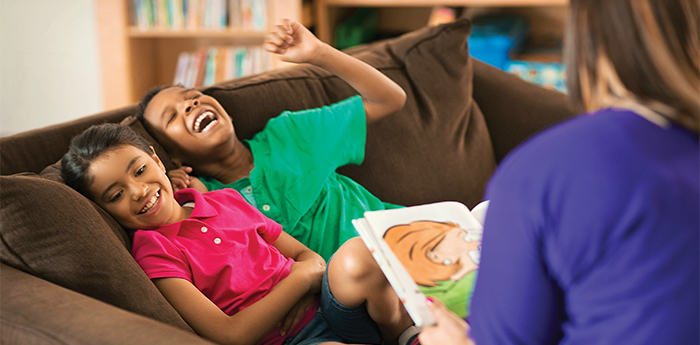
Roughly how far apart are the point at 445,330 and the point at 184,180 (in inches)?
29.0

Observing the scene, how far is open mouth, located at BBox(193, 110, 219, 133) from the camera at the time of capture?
4.09 ft

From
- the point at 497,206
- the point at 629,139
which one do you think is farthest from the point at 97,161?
the point at 629,139

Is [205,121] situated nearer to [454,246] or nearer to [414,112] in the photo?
[414,112]

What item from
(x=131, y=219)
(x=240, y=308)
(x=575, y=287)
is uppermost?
(x=575, y=287)

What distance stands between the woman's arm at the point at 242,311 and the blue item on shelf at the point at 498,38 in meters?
2.09

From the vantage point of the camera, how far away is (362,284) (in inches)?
35.7

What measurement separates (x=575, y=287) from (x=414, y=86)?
1188 millimetres

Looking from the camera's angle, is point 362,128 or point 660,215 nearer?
point 660,215

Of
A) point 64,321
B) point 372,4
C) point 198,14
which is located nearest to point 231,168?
point 64,321

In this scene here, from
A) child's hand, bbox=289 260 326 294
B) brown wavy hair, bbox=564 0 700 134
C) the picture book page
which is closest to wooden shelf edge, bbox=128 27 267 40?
child's hand, bbox=289 260 326 294

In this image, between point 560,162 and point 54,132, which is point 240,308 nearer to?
point 54,132

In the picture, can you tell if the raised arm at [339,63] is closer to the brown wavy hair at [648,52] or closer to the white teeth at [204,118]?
the white teeth at [204,118]

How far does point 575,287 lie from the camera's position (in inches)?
21.0

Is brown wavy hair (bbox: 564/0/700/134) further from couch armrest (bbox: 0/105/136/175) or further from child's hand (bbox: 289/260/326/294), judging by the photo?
couch armrest (bbox: 0/105/136/175)
